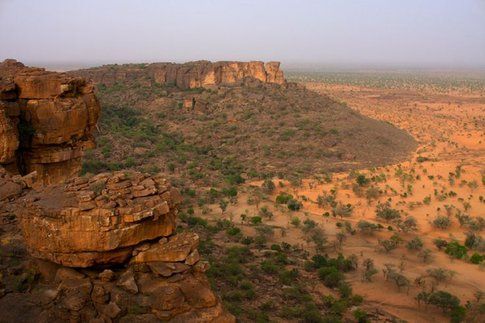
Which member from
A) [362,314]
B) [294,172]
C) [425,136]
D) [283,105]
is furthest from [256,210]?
[425,136]

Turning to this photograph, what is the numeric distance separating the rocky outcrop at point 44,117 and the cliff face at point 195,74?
37414mm

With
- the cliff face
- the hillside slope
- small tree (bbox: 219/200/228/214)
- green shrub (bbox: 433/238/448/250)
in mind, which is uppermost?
the cliff face

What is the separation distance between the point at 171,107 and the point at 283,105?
12461mm

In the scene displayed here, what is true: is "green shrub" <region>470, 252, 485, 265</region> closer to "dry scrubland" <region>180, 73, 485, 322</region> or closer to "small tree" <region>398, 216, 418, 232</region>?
"dry scrubland" <region>180, 73, 485, 322</region>

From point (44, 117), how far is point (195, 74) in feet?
129

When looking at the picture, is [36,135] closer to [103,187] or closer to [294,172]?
[103,187]

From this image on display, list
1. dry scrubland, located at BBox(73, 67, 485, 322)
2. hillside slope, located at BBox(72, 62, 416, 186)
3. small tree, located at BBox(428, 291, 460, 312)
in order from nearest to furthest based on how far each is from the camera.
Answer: small tree, located at BBox(428, 291, 460, 312), dry scrubland, located at BBox(73, 67, 485, 322), hillside slope, located at BBox(72, 62, 416, 186)

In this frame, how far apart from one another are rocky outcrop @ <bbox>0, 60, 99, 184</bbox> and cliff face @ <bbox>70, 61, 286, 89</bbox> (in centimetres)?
3741

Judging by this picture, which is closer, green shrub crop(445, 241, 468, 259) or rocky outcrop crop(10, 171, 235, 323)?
rocky outcrop crop(10, 171, 235, 323)

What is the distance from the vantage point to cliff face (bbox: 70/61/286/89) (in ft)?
174

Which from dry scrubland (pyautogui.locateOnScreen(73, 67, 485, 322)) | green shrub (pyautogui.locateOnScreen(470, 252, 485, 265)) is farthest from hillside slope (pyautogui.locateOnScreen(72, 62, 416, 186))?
green shrub (pyautogui.locateOnScreen(470, 252, 485, 265))

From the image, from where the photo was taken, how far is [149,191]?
888 cm

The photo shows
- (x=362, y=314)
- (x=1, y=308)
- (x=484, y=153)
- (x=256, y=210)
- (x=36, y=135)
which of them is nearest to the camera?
(x=1, y=308)

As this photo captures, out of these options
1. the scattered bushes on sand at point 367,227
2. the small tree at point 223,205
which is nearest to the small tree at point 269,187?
the small tree at point 223,205
